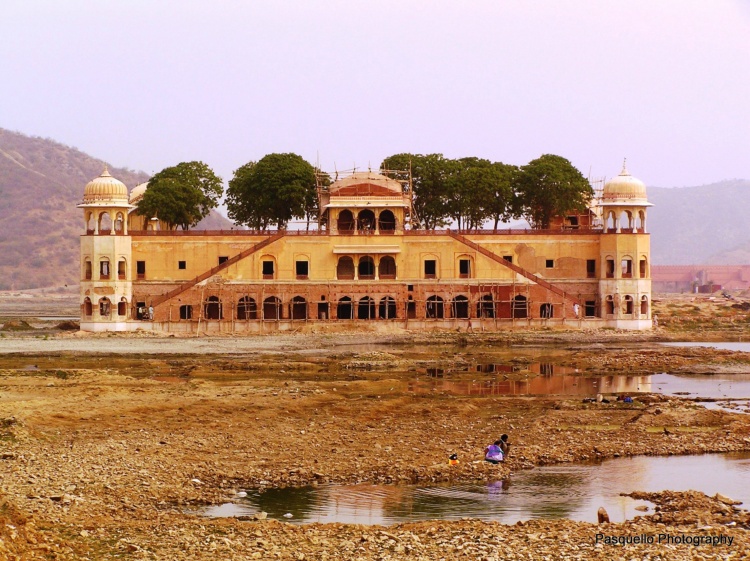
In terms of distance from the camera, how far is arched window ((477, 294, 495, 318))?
79.2m

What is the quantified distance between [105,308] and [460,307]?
22.7 metres

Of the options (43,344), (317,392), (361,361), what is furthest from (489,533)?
(43,344)

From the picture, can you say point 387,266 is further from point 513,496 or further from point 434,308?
point 513,496

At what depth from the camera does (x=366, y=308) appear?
80.1m

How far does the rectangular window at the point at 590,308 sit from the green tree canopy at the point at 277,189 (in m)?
20.4

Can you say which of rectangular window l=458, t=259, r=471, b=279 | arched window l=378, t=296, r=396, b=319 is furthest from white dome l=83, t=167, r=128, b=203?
rectangular window l=458, t=259, r=471, b=279

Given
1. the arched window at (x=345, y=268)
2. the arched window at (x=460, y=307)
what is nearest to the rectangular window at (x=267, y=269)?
the arched window at (x=345, y=268)

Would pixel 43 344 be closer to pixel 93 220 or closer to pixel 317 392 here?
pixel 93 220

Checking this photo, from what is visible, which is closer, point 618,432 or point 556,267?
point 618,432

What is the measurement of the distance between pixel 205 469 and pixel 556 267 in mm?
58623

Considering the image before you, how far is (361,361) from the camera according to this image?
2200 inches

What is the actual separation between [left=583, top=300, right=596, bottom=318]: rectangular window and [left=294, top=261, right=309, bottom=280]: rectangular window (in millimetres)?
18499

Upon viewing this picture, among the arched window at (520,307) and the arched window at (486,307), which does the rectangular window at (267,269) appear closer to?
the arched window at (486,307)

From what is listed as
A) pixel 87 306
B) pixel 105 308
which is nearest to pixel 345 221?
pixel 105 308
